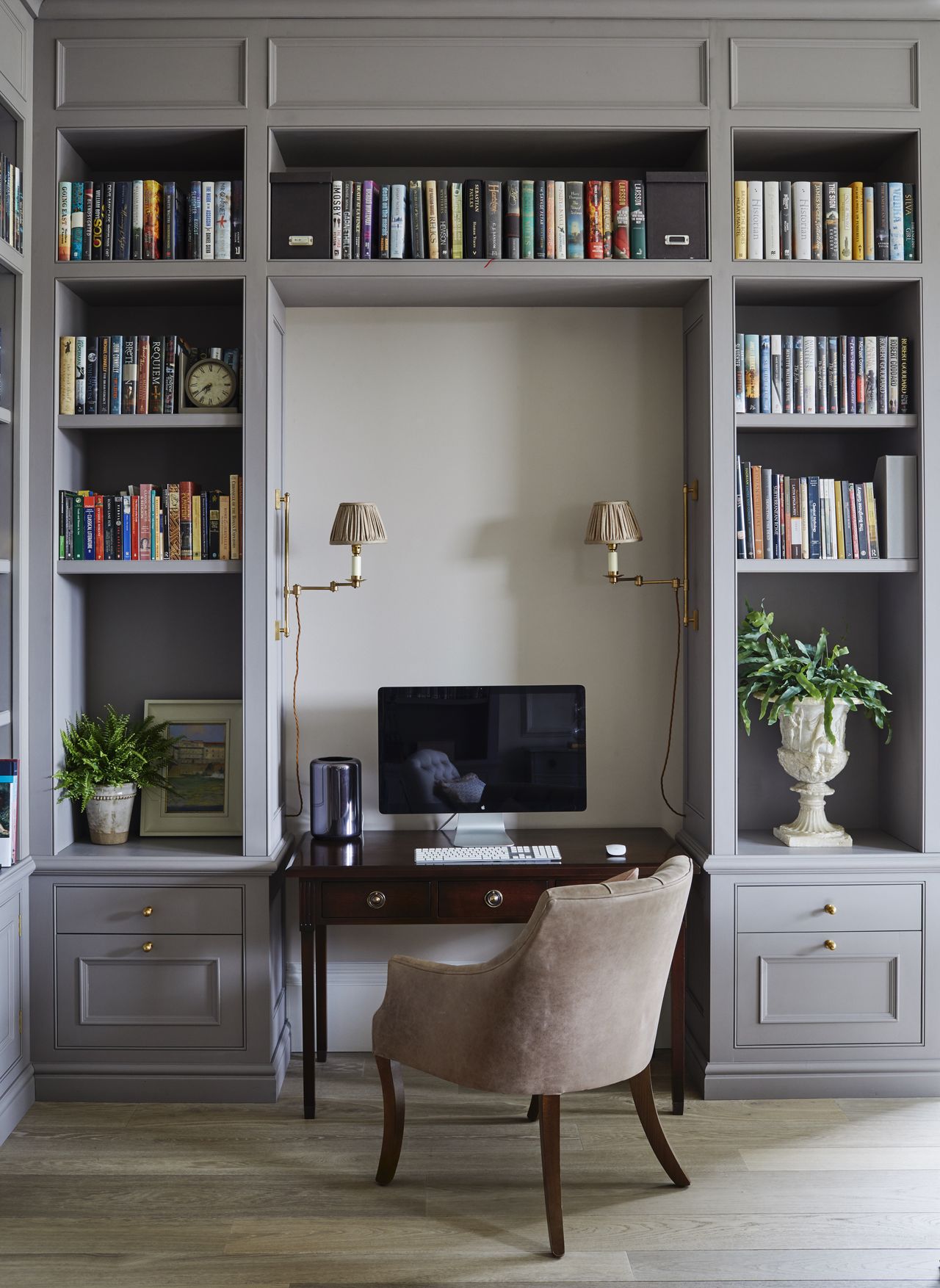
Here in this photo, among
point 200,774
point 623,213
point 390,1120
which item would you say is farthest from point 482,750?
point 623,213

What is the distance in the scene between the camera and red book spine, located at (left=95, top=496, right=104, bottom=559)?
2.88 metres

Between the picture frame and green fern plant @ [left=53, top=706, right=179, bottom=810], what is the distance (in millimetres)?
53

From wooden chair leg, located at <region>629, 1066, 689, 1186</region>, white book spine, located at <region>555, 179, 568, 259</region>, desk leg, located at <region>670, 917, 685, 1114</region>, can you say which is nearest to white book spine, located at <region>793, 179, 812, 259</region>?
white book spine, located at <region>555, 179, 568, 259</region>

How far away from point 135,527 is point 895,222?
7.95 ft

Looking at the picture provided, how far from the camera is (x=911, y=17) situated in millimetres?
2762

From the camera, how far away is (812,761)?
293 cm

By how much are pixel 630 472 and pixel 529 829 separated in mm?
1232

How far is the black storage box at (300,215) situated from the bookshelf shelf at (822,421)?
1.32 m

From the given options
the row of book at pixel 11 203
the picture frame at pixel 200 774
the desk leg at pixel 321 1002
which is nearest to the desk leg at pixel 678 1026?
the desk leg at pixel 321 1002

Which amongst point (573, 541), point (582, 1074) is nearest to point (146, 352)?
point (573, 541)

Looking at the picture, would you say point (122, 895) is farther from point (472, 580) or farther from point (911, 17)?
point (911, 17)

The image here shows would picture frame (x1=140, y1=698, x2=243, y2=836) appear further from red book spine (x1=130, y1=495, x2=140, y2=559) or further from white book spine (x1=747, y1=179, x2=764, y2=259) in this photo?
white book spine (x1=747, y1=179, x2=764, y2=259)

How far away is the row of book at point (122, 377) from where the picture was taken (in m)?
2.86

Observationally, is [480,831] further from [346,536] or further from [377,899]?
[346,536]
